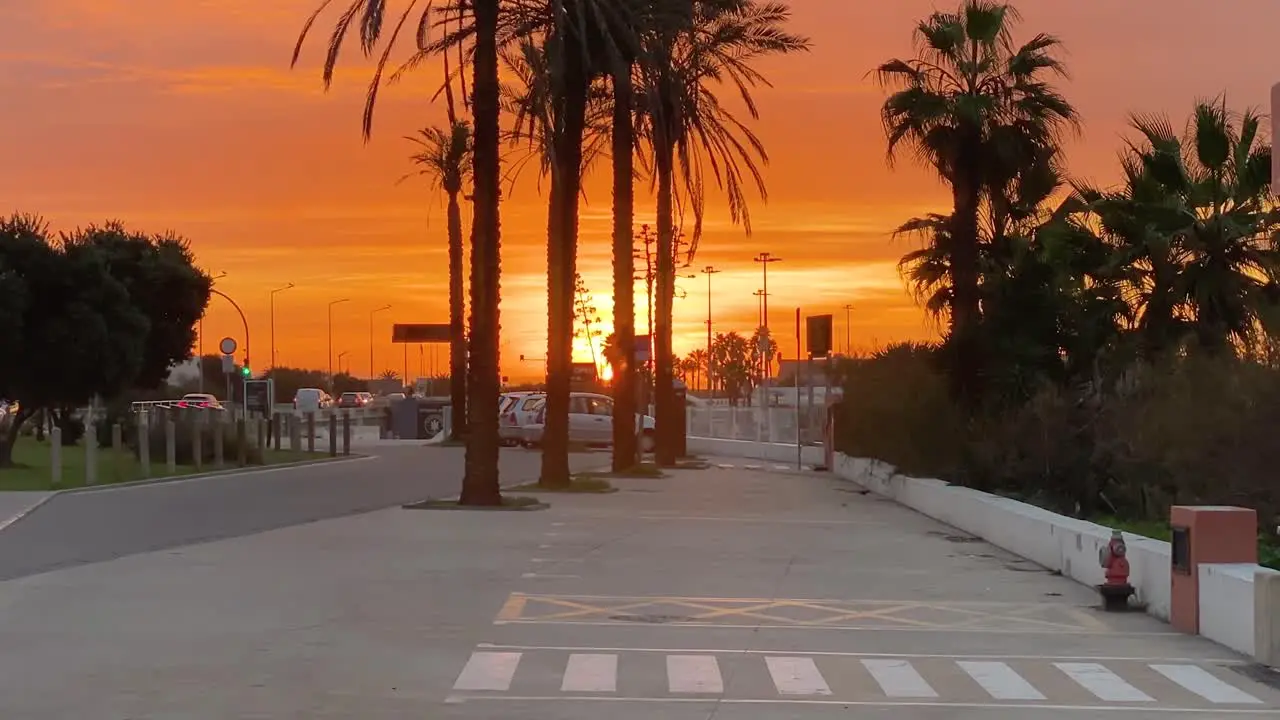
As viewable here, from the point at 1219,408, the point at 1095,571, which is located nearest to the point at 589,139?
the point at 1219,408

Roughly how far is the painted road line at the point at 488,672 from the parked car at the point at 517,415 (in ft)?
124

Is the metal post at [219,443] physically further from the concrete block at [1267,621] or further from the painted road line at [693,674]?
the concrete block at [1267,621]

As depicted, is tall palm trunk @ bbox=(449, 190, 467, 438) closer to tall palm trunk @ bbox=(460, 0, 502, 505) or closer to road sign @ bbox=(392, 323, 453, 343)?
road sign @ bbox=(392, 323, 453, 343)

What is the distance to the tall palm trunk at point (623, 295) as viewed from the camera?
34.3 metres

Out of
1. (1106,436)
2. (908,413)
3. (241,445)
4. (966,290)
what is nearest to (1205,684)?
(1106,436)

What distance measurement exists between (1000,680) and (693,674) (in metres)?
1.90

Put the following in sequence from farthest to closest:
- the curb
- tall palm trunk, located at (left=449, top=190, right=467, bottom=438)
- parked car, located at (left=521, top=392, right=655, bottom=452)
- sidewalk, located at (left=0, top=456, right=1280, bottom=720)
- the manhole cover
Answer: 1. tall palm trunk, located at (left=449, top=190, right=467, bottom=438)
2. parked car, located at (left=521, top=392, right=655, bottom=452)
3. the curb
4. the manhole cover
5. sidewalk, located at (left=0, top=456, right=1280, bottom=720)

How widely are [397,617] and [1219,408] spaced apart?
34.6ft

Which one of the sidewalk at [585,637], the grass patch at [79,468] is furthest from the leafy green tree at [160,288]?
the sidewalk at [585,637]

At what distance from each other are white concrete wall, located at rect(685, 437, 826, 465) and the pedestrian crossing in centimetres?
2947

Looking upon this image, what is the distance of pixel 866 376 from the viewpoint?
105ft

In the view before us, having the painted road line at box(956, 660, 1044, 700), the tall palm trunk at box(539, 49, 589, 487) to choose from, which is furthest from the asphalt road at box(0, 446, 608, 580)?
the painted road line at box(956, 660, 1044, 700)

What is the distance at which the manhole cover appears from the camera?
13125 mm

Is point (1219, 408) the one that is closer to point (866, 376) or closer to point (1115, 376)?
point (1115, 376)
